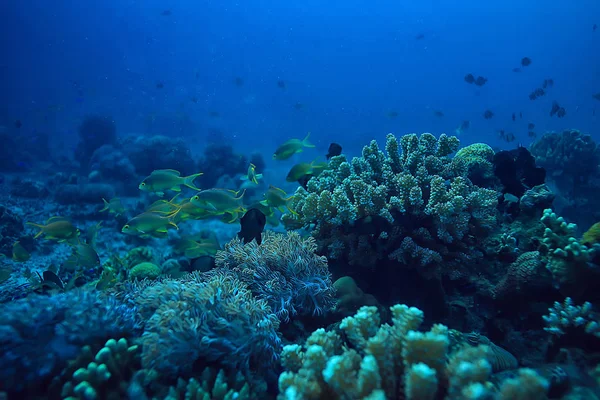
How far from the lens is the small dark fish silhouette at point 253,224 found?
4.00 metres

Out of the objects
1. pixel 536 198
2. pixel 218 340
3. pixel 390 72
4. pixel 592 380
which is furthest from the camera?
pixel 390 72

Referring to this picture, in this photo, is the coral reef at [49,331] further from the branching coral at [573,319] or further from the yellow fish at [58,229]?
the yellow fish at [58,229]

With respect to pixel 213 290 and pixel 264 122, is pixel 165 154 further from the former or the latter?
pixel 264 122

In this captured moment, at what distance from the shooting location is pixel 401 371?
1.85 meters

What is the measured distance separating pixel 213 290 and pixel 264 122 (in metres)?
68.1

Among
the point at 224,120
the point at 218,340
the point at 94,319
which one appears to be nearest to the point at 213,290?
the point at 218,340

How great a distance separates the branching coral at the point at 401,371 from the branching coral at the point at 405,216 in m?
1.95

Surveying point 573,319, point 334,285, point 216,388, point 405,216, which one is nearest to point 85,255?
point 334,285

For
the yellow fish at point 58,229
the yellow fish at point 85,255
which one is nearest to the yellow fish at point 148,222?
the yellow fish at point 85,255

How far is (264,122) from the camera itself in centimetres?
6781

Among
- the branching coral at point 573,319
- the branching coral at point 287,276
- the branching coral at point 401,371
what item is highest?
the branching coral at point 287,276

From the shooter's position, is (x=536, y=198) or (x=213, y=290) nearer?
(x=213, y=290)

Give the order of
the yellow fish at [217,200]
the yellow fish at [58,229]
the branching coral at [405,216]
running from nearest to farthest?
the branching coral at [405,216], the yellow fish at [217,200], the yellow fish at [58,229]

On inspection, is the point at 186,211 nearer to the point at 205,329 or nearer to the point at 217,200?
the point at 217,200
